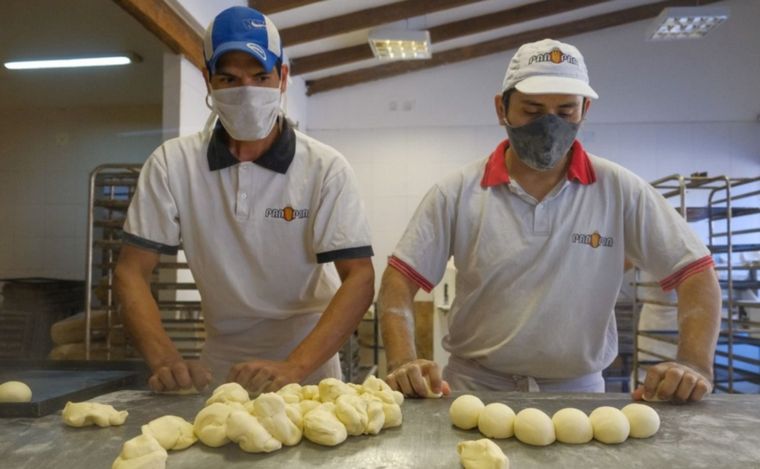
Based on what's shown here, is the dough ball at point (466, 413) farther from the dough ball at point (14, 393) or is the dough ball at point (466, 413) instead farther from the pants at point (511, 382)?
the dough ball at point (14, 393)

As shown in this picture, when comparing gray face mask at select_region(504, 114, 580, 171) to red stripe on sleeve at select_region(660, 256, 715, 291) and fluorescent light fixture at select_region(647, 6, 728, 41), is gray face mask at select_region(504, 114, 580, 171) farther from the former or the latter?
fluorescent light fixture at select_region(647, 6, 728, 41)

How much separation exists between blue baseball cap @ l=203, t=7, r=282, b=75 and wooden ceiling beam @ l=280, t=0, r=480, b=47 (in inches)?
151

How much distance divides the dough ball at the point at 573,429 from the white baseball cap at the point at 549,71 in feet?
2.73

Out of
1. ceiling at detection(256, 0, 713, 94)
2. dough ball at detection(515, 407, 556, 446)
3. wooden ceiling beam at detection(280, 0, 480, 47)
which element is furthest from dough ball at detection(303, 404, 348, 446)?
wooden ceiling beam at detection(280, 0, 480, 47)

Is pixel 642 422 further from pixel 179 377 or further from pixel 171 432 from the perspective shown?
pixel 179 377

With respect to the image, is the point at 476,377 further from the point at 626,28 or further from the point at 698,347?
the point at 626,28

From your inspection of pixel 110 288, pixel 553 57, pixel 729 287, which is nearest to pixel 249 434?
pixel 553 57

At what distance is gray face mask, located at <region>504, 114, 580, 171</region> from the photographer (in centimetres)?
162

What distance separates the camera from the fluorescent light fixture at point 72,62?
15.1 ft

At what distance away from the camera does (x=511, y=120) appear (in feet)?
5.62

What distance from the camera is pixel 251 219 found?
1678mm

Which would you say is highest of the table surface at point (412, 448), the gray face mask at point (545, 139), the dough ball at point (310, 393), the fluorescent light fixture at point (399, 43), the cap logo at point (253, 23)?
the fluorescent light fixture at point (399, 43)

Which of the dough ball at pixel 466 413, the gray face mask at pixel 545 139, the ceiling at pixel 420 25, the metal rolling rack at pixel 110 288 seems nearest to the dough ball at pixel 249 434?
the dough ball at pixel 466 413

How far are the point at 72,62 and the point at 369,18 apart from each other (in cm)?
239
